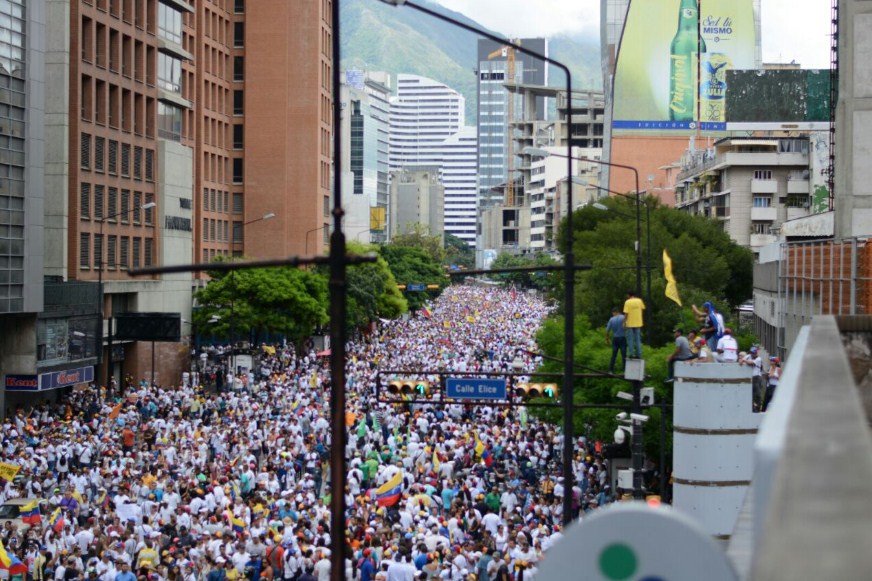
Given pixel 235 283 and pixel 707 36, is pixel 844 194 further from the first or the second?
pixel 707 36

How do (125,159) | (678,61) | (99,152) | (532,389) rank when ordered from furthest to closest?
1. (678,61)
2. (125,159)
3. (99,152)
4. (532,389)

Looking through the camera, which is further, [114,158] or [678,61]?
[678,61]

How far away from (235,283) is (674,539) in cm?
6662

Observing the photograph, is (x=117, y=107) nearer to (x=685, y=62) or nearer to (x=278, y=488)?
(x=278, y=488)

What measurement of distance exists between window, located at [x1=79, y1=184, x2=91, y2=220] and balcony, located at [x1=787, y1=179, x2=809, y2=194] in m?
44.8

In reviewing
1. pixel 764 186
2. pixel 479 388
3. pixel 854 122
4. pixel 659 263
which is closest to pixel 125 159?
pixel 659 263

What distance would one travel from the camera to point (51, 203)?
57.0 m

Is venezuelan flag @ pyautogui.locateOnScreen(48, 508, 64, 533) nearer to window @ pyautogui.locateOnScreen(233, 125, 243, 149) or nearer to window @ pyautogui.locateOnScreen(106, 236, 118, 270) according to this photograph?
window @ pyautogui.locateOnScreen(106, 236, 118, 270)

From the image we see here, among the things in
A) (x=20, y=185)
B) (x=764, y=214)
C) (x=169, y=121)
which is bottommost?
(x=20, y=185)

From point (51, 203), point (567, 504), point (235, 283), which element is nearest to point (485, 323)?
point (235, 283)

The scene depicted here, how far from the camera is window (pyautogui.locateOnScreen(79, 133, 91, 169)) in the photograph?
2277 inches

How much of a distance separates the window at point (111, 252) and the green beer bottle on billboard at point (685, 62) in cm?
5908

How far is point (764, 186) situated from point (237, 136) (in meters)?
37.9

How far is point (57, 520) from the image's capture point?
80.0 ft
